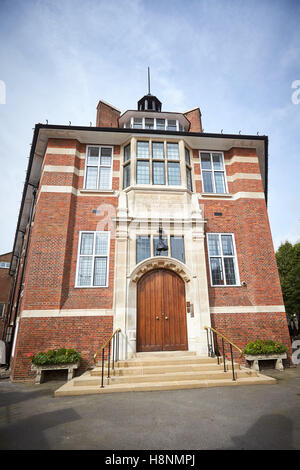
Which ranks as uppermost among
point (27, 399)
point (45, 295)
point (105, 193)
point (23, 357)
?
point (105, 193)

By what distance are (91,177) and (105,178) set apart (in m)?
0.66

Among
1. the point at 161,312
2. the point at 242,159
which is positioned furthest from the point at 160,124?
the point at 161,312

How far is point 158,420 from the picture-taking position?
13.6ft

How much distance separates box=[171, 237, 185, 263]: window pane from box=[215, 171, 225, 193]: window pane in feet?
11.5

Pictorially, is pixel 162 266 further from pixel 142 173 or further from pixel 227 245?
pixel 142 173

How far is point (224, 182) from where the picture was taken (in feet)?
38.7

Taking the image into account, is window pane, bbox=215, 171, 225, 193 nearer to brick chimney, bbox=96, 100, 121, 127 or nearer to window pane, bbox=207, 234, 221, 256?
window pane, bbox=207, 234, 221, 256

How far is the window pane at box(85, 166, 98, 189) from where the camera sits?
36.6ft

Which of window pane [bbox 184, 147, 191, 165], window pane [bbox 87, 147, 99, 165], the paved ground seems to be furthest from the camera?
window pane [bbox 184, 147, 191, 165]

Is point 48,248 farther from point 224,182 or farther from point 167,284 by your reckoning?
point 224,182

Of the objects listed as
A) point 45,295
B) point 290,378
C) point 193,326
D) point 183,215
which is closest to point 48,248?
point 45,295

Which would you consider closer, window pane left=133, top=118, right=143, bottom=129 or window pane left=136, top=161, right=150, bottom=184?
window pane left=136, top=161, right=150, bottom=184

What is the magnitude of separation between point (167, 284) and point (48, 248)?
4.99 meters

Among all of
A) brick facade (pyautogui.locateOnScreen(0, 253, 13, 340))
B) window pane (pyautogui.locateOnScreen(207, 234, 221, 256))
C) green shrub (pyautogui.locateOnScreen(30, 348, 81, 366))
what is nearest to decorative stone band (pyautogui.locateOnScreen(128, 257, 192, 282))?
window pane (pyautogui.locateOnScreen(207, 234, 221, 256))
